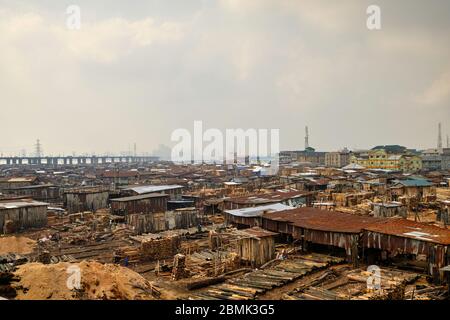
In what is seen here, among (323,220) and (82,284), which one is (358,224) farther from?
(82,284)

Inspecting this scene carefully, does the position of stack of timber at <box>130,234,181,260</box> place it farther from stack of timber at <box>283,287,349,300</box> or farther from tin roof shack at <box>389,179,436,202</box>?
tin roof shack at <box>389,179,436,202</box>

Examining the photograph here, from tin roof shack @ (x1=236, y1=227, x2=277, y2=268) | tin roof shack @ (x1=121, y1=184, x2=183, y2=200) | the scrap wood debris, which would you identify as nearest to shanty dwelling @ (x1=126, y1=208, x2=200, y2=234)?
the scrap wood debris

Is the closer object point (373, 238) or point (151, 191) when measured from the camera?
point (373, 238)

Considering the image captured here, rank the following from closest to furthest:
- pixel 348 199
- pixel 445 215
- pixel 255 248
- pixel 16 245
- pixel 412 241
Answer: pixel 412 241 < pixel 255 248 < pixel 16 245 < pixel 445 215 < pixel 348 199

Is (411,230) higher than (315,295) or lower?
higher

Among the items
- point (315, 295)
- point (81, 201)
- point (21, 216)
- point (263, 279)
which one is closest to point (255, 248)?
point (263, 279)

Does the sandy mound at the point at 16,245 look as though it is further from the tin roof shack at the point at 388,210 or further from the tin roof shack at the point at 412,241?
the tin roof shack at the point at 388,210

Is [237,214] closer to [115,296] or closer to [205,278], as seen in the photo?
[205,278]

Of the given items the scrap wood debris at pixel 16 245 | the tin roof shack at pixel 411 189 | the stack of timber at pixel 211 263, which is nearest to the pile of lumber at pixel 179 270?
the stack of timber at pixel 211 263
